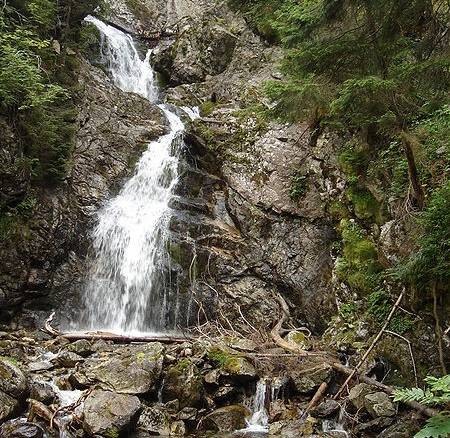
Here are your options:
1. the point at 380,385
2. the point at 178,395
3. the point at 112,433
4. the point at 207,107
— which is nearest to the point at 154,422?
the point at 178,395

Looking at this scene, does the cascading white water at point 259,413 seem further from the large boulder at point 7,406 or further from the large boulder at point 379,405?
the large boulder at point 7,406

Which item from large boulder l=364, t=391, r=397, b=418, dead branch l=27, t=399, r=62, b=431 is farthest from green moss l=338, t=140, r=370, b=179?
dead branch l=27, t=399, r=62, b=431

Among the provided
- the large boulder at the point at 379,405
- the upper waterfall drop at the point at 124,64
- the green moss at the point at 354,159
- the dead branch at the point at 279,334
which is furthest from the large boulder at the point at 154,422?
the upper waterfall drop at the point at 124,64

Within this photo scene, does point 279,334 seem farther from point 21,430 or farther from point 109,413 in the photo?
point 21,430

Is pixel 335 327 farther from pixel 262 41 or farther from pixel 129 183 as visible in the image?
pixel 262 41

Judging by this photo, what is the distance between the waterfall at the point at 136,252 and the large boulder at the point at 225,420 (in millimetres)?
4582

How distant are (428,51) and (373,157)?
4042 mm

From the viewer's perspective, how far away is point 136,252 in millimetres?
13031

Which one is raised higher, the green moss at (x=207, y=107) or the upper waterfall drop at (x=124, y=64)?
the upper waterfall drop at (x=124, y=64)

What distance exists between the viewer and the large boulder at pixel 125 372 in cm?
778

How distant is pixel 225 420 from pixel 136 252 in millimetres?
6427

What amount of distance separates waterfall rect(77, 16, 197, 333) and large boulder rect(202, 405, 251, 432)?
458 cm

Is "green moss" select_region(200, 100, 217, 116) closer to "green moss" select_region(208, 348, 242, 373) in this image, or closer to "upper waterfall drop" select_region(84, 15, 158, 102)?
"upper waterfall drop" select_region(84, 15, 158, 102)

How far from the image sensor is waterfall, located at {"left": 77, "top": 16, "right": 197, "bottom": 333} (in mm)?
12188
